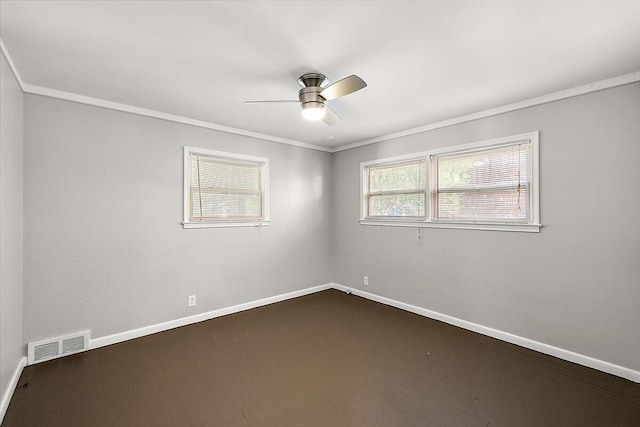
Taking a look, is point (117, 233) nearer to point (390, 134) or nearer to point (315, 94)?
point (315, 94)

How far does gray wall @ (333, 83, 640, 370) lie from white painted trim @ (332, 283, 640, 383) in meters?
0.05

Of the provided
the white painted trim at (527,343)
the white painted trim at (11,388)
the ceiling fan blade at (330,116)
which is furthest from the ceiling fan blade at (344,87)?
the white painted trim at (11,388)

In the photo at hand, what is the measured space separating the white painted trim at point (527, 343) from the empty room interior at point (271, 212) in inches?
0.7

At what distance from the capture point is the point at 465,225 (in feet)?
11.1

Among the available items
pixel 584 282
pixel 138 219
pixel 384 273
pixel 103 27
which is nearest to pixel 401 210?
pixel 384 273

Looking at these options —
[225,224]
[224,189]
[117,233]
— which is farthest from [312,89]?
[117,233]

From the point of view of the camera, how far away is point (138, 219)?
10.3 feet

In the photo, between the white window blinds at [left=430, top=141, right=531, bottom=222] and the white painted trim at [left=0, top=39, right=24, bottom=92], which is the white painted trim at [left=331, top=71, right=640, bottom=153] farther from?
the white painted trim at [left=0, top=39, right=24, bottom=92]

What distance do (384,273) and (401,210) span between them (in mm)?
957

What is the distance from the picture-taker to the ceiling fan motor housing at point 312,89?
233cm

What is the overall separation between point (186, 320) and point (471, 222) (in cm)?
355

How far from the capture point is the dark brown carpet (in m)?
1.93

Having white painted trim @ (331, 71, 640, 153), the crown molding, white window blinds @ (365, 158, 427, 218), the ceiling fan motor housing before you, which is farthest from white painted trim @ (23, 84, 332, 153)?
white painted trim @ (331, 71, 640, 153)

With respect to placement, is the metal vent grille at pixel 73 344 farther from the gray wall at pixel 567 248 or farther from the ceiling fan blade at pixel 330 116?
the gray wall at pixel 567 248
